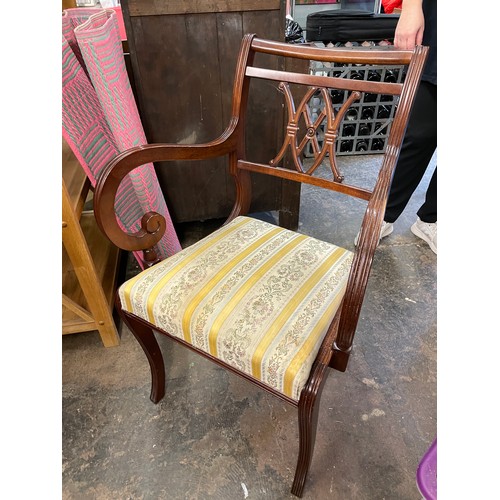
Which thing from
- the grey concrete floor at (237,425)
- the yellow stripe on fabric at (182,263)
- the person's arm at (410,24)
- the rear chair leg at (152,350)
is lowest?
the grey concrete floor at (237,425)

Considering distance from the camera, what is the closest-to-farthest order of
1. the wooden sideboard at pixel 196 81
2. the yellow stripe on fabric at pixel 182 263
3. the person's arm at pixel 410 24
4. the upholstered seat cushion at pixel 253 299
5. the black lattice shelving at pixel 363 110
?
the upholstered seat cushion at pixel 253 299 < the yellow stripe on fabric at pixel 182 263 < the person's arm at pixel 410 24 < the wooden sideboard at pixel 196 81 < the black lattice shelving at pixel 363 110

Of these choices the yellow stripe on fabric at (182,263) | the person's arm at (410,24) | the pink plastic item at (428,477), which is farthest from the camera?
the person's arm at (410,24)

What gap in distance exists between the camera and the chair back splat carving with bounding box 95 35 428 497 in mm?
760

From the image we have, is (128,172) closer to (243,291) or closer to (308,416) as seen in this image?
(243,291)

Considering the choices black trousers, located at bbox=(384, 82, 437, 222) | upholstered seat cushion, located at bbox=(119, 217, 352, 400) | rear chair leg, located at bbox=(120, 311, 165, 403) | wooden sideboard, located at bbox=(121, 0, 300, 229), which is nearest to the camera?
upholstered seat cushion, located at bbox=(119, 217, 352, 400)

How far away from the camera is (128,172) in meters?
0.89

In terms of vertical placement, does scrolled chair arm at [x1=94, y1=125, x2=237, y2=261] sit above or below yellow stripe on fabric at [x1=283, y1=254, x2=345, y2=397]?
above

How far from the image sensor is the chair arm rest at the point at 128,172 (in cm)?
84

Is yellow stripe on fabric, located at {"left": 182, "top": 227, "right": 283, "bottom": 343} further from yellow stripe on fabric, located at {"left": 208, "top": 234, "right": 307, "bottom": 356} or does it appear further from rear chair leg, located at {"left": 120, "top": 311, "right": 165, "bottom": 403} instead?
rear chair leg, located at {"left": 120, "top": 311, "right": 165, "bottom": 403}

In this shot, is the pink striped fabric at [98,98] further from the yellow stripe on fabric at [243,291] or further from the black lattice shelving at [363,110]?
the black lattice shelving at [363,110]

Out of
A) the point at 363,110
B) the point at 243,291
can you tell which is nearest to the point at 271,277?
the point at 243,291

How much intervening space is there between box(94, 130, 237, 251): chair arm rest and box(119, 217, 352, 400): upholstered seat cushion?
9 cm

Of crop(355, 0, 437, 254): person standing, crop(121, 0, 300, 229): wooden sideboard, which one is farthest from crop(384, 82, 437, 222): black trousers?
crop(121, 0, 300, 229): wooden sideboard

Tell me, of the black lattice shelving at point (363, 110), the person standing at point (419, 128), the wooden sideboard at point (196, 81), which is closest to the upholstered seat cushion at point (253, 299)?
the person standing at point (419, 128)
